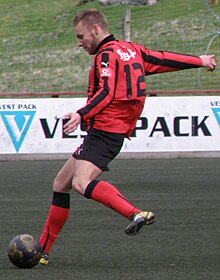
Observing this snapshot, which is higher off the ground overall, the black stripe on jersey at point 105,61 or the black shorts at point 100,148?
the black stripe on jersey at point 105,61

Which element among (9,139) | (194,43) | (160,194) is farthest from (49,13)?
(160,194)

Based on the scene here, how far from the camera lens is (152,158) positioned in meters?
17.6

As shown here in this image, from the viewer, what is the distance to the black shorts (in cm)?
703

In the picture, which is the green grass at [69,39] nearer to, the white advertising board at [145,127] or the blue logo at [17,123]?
the white advertising board at [145,127]

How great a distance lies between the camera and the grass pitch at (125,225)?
22.9 ft

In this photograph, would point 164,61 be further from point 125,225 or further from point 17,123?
point 17,123

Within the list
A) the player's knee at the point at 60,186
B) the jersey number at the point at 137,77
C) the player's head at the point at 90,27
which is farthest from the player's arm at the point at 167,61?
the player's knee at the point at 60,186

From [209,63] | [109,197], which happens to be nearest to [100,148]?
[109,197]

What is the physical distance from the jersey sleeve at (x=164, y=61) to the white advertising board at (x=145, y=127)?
9.83m

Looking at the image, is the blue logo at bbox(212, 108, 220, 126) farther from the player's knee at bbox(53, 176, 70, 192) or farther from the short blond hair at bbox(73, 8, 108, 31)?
the short blond hair at bbox(73, 8, 108, 31)

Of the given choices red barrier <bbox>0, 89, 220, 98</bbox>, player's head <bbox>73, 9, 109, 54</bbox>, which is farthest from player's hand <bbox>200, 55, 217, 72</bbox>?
red barrier <bbox>0, 89, 220, 98</bbox>

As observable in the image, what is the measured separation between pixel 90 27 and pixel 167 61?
A: 72cm

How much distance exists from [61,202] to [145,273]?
0.93m

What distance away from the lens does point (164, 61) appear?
7.44 metres
